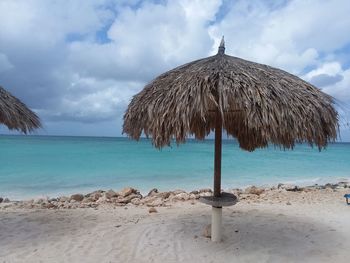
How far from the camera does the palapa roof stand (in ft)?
12.3

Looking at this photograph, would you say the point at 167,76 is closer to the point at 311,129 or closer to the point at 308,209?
the point at 311,129

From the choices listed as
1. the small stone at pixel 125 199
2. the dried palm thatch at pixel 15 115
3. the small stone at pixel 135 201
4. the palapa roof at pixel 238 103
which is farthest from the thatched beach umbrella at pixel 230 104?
the small stone at pixel 125 199

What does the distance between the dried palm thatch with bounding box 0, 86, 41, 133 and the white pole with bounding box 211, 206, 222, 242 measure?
9.35ft

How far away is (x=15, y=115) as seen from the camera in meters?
4.80

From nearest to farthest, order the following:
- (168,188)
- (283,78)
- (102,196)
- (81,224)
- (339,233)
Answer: (283,78) < (339,233) < (81,224) < (102,196) < (168,188)

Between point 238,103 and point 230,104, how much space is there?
0.93ft

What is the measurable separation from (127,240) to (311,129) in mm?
2738

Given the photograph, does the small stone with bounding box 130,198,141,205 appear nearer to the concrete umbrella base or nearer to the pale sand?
the pale sand

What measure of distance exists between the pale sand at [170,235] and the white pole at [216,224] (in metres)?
0.09

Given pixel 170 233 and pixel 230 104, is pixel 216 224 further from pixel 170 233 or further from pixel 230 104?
pixel 230 104

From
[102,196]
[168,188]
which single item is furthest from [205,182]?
[102,196]

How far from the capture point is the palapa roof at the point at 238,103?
3746 mm

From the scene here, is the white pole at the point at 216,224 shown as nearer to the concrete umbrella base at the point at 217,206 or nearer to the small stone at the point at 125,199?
the concrete umbrella base at the point at 217,206

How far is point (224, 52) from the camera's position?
4762 mm
